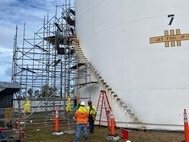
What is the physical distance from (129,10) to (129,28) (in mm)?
1009

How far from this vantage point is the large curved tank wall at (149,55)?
10992 mm

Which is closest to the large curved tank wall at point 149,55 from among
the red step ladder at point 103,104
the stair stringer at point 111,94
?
the stair stringer at point 111,94

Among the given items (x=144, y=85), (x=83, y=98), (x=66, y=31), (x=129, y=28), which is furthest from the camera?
(x=66, y=31)

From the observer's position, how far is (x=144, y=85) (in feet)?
38.4

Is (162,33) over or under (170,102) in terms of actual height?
over

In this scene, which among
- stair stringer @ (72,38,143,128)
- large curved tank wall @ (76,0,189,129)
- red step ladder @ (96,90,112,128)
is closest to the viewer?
large curved tank wall @ (76,0,189,129)

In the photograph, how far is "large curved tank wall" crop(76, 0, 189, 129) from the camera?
1099 centimetres

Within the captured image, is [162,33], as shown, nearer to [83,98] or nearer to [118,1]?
[118,1]

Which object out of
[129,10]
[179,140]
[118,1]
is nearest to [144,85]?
[179,140]

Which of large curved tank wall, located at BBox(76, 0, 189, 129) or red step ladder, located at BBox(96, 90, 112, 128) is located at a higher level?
large curved tank wall, located at BBox(76, 0, 189, 129)

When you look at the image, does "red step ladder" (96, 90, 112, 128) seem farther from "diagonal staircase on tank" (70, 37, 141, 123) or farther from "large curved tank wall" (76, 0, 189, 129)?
"large curved tank wall" (76, 0, 189, 129)

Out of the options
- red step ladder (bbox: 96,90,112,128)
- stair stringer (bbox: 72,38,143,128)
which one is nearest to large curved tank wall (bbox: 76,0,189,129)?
stair stringer (bbox: 72,38,143,128)

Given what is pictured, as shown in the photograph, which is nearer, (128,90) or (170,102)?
(170,102)

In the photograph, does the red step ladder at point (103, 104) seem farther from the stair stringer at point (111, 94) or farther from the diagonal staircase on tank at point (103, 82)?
the diagonal staircase on tank at point (103, 82)
